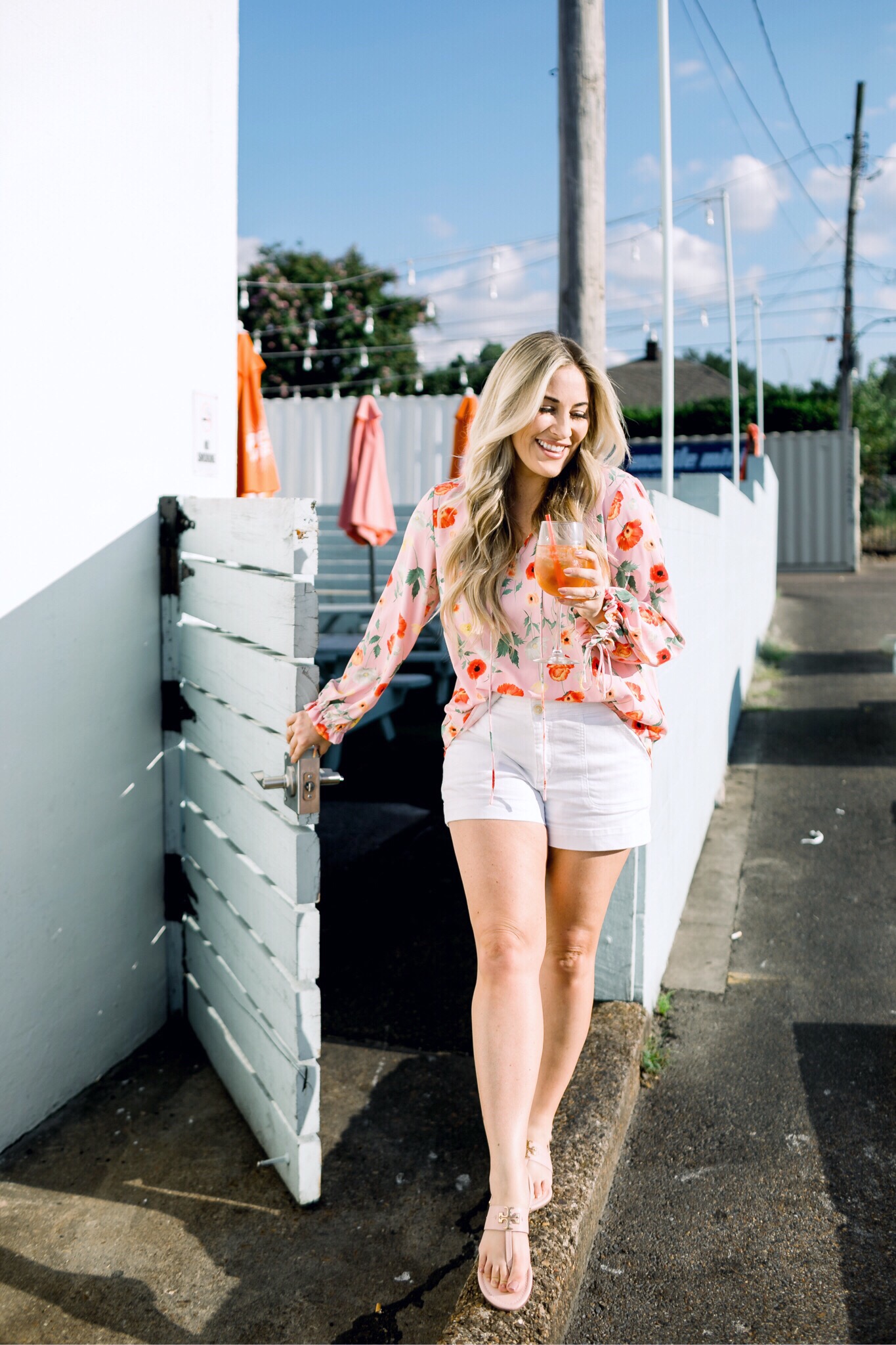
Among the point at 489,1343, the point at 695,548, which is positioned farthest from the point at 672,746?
the point at 489,1343

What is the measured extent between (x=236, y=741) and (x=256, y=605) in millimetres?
448

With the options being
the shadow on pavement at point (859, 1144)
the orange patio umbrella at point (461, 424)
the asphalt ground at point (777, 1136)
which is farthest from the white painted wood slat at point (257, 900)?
the orange patio umbrella at point (461, 424)

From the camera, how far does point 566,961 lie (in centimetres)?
232

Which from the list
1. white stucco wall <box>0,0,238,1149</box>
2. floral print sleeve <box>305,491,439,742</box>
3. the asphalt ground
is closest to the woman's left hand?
floral print sleeve <box>305,491,439,742</box>

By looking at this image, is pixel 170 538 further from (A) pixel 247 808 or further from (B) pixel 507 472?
(B) pixel 507 472

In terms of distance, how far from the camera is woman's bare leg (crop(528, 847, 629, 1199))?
2260 mm

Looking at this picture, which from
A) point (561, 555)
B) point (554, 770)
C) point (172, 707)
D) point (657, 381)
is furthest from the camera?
point (657, 381)

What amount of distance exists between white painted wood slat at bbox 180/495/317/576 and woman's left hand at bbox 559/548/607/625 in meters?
0.60

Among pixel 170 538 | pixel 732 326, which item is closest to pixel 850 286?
pixel 732 326

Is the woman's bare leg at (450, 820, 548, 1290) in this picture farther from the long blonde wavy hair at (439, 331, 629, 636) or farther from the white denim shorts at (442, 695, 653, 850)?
the long blonde wavy hair at (439, 331, 629, 636)

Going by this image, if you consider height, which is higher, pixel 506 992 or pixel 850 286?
pixel 850 286

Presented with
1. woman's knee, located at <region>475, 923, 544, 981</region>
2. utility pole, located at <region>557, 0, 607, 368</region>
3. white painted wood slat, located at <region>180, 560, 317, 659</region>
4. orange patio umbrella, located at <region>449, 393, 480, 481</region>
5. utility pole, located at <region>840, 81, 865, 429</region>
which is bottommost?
woman's knee, located at <region>475, 923, 544, 981</region>

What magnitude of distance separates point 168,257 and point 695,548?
2.26m

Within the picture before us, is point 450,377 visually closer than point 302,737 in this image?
No
